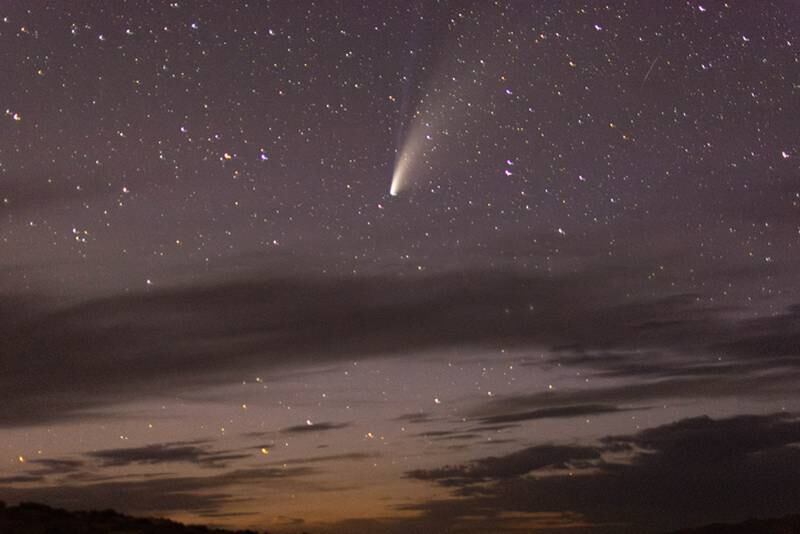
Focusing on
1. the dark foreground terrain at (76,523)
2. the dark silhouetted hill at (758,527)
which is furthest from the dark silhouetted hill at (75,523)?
the dark silhouetted hill at (758,527)

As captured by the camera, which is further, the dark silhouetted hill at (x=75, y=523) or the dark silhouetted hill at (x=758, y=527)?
the dark silhouetted hill at (x=758, y=527)

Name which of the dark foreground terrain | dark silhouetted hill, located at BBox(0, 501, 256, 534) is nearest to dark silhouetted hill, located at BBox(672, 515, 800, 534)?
the dark foreground terrain

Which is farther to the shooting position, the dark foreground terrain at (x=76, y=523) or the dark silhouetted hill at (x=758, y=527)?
the dark silhouetted hill at (x=758, y=527)

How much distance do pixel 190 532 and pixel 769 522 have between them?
64.3 feet

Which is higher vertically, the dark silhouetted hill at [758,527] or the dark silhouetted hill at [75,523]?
the dark silhouetted hill at [75,523]

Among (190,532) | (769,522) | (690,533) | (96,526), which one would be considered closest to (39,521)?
(96,526)

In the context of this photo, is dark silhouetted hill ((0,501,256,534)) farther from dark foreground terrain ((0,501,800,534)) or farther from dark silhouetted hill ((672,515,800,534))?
dark silhouetted hill ((672,515,800,534))

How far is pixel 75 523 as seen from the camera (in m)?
24.9

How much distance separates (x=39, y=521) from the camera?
24.5 meters

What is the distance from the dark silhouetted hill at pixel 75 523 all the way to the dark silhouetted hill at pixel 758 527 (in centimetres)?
1630

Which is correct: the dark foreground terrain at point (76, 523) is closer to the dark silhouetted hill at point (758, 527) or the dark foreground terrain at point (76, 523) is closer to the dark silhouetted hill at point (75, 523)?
the dark silhouetted hill at point (75, 523)

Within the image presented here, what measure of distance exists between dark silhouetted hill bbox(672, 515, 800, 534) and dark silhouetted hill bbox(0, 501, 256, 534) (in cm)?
1630

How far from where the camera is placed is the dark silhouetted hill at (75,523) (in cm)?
2352

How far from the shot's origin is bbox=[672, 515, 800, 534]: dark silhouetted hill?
35.5 metres
